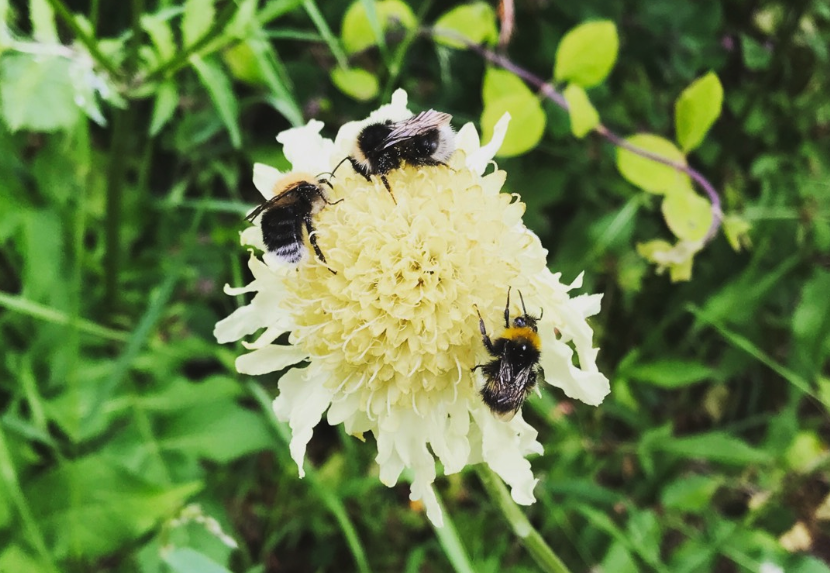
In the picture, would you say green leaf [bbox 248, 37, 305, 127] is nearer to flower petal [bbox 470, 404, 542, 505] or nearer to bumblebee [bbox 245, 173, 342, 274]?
bumblebee [bbox 245, 173, 342, 274]

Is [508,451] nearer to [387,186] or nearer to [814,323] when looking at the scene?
[387,186]

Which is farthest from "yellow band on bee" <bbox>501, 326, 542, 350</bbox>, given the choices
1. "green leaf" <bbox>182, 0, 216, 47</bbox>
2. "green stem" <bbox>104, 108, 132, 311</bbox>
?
"green stem" <bbox>104, 108, 132, 311</bbox>

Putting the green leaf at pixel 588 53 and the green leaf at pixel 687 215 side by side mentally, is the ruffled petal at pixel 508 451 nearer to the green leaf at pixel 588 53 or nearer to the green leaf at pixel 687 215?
the green leaf at pixel 687 215

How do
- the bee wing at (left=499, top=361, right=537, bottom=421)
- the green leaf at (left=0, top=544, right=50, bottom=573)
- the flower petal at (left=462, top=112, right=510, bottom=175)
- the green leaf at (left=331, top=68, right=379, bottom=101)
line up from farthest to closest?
1. the green leaf at (left=331, top=68, right=379, bottom=101)
2. the green leaf at (left=0, top=544, right=50, bottom=573)
3. the flower petal at (left=462, top=112, right=510, bottom=175)
4. the bee wing at (left=499, top=361, right=537, bottom=421)

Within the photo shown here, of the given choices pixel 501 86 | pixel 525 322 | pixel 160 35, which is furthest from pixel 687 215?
pixel 160 35

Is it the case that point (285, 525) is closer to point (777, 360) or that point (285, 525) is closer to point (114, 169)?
point (114, 169)
